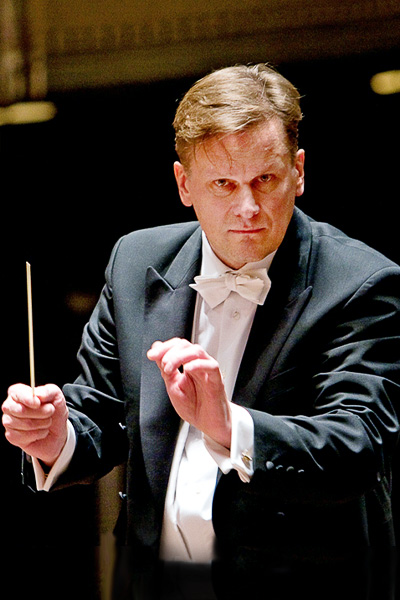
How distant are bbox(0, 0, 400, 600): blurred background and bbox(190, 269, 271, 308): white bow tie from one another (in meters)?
0.30

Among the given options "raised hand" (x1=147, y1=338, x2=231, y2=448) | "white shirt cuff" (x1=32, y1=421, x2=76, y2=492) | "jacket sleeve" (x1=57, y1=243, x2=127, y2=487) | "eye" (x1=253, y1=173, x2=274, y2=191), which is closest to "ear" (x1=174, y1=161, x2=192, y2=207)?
"eye" (x1=253, y1=173, x2=274, y2=191)

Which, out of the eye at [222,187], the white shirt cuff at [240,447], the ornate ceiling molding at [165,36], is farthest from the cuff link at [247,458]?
the ornate ceiling molding at [165,36]

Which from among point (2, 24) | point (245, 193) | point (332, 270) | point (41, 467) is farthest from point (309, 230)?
point (2, 24)

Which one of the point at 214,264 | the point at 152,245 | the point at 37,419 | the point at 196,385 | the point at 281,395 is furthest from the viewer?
the point at 152,245

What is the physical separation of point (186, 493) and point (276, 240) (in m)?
0.58

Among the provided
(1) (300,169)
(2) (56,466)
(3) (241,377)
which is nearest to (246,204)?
(1) (300,169)

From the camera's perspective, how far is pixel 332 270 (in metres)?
1.83

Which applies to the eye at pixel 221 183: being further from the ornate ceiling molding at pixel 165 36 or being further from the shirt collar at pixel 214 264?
the ornate ceiling molding at pixel 165 36

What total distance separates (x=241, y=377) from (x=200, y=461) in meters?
0.21

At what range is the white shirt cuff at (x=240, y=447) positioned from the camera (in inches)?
62.6

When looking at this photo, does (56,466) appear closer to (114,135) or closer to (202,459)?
(202,459)

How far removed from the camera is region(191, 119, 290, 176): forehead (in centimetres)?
171

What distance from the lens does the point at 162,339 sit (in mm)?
1904

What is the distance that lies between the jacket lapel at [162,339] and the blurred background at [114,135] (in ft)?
0.82
